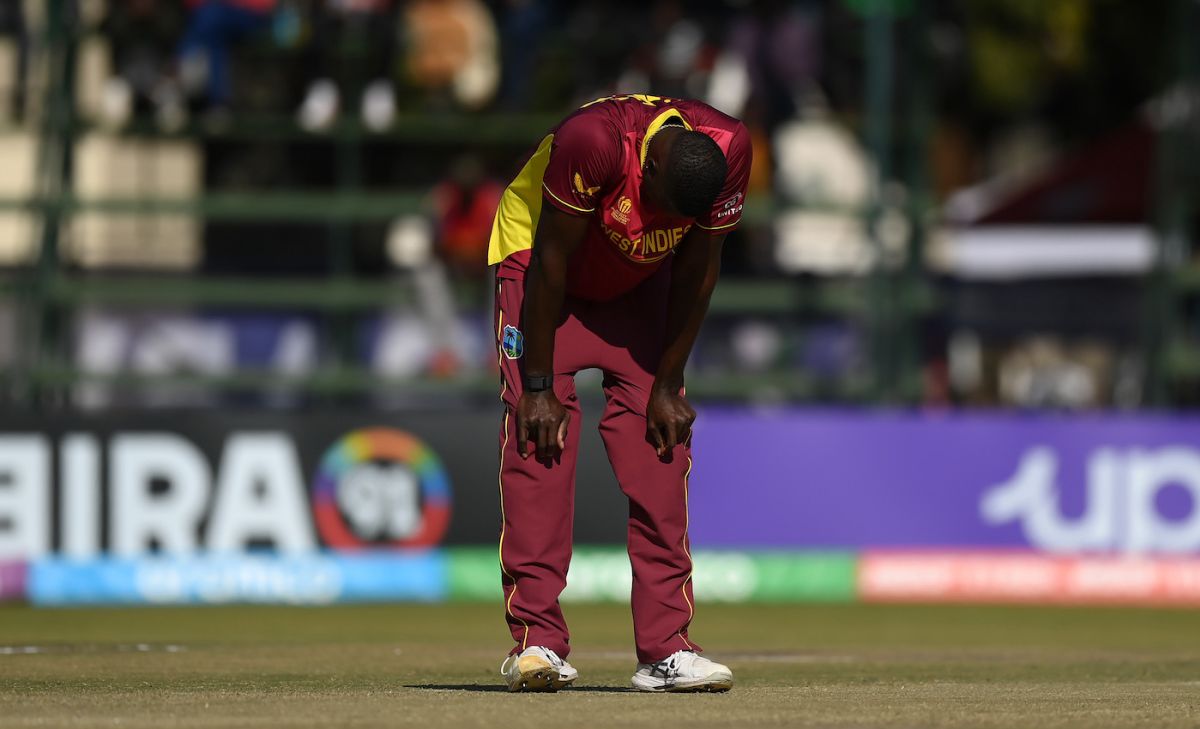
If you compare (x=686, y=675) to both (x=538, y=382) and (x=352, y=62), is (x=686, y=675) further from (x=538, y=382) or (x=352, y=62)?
(x=352, y=62)

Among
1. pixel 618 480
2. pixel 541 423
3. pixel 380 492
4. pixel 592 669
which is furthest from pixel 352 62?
pixel 541 423

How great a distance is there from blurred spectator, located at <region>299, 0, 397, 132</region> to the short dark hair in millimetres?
9979

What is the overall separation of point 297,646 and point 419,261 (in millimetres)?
6367

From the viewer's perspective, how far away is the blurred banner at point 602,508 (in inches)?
535

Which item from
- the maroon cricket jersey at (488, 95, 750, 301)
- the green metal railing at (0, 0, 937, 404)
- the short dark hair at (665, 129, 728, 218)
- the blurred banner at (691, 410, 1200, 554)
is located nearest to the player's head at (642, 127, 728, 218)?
the short dark hair at (665, 129, 728, 218)

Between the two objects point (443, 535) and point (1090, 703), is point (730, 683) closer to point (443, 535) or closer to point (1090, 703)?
point (1090, 703)

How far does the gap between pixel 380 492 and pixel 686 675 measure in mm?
7042

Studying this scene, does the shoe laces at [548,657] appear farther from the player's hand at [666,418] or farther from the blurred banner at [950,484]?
the blurred banner at [950,484]

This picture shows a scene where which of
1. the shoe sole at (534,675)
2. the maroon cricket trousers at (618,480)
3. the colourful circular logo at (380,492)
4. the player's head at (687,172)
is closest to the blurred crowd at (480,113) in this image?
the colourful circular logo at (380,492)

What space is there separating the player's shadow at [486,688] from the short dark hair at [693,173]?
5.53 ft

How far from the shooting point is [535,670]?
6926mm

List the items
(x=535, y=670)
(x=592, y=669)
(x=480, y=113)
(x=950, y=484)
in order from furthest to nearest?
(x=480, y=113) < (x=950, y=484) < (x=592, y=669) < (x=535, y=670)

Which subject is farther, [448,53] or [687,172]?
[448,53]

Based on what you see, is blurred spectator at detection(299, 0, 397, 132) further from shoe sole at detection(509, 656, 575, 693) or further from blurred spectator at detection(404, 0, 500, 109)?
shoe sole at detection(509, 656, 575, 693)
